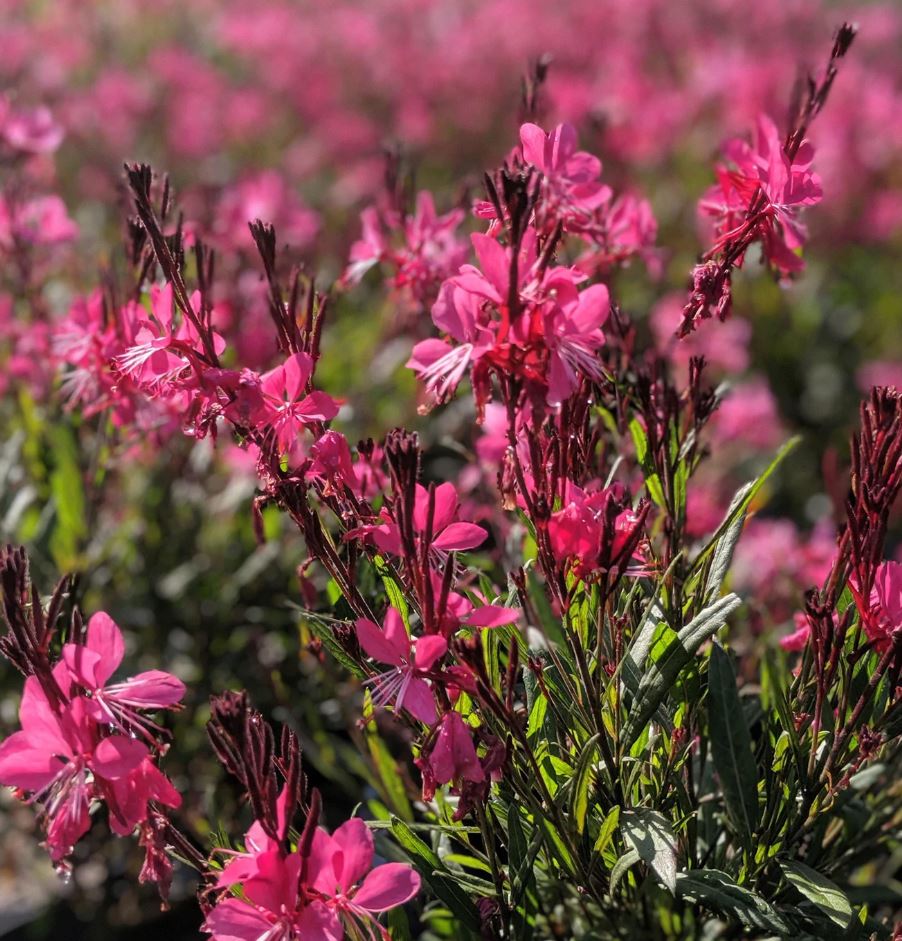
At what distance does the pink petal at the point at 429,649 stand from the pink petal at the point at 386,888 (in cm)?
19

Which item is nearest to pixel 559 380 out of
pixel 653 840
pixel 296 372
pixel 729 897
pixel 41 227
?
pixel 296 372

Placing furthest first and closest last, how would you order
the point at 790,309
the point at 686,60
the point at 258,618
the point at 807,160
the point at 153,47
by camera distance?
the point at 153,47 → the point at 686,60 → the point at 790,309 → the point at 258,618 → the point at 807,160

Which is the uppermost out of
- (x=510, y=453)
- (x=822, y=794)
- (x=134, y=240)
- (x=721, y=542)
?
(x=134, y=240)

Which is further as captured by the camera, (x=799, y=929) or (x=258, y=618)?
(x=258, y=618)

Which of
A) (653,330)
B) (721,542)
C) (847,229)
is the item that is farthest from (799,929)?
(847,229)

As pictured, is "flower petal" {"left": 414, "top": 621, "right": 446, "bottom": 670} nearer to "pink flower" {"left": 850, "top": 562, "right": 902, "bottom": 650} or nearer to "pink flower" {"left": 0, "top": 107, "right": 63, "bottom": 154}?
"pink flower" {"left": 850, "top": 562, "right": 902, "bottom": 650}

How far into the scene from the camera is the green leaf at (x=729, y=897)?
117cm

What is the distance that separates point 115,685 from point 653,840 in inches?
22.1

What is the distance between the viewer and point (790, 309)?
4926 mm

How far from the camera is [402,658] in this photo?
3.46 ft

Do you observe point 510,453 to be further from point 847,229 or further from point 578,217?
point 847,229

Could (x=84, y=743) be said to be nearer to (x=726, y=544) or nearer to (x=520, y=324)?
(x=520, y=324)

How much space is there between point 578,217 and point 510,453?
403 millimetres

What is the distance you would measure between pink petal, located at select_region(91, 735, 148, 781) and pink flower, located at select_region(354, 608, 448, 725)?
0.23m
